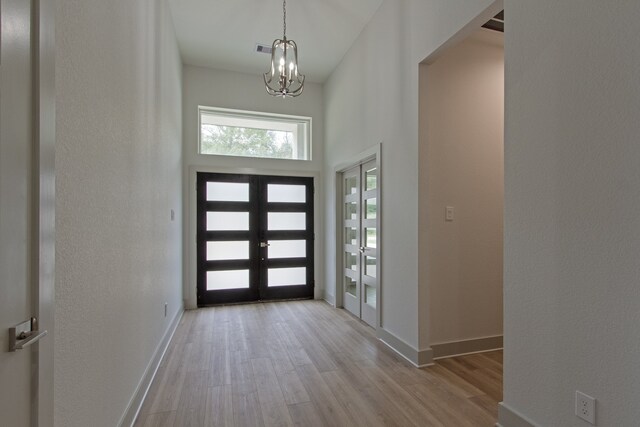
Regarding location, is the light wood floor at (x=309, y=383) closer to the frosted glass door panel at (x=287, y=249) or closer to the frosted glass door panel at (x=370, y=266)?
the frosted glass door panel at (x=370, y=266)

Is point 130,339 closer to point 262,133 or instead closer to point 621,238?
point 621,238

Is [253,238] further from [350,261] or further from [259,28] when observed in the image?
[259,28]

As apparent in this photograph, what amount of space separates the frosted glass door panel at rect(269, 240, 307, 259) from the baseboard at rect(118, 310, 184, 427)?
6.70 feet

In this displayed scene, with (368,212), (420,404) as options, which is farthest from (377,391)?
(368,212)

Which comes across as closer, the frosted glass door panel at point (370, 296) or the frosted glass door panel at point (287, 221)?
the frosted glass door panel at point (370, 296)

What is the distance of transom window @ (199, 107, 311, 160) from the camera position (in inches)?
199

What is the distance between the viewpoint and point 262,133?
5.29 m

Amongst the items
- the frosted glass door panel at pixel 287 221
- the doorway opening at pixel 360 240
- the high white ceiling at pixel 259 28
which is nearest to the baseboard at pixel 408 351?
the doorway opening at pixel 360 240

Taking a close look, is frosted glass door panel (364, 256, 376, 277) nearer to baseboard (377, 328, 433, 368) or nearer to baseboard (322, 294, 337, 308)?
baseboard (377, 328, 433, 368)

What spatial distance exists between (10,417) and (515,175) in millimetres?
2484

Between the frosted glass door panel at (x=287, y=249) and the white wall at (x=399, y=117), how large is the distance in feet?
6.58

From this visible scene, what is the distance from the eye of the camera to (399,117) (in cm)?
316

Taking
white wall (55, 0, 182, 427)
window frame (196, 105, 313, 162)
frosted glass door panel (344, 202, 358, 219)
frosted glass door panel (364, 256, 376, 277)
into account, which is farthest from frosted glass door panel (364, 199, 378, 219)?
white wall (55, 0, 182, 427)

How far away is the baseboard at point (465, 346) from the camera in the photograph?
9.87ft
